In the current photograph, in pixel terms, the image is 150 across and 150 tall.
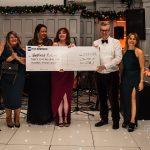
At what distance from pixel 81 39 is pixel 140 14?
2935 mm

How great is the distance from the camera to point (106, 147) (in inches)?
169

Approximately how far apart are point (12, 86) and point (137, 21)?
4601 mm

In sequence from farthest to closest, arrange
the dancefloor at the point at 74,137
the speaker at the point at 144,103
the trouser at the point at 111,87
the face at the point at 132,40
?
1. the speaker at the point at 144,103
2. the trouser at the point at 111,87
3. the face at the point at 132,40
4. the dancefloor at the point at 74,137

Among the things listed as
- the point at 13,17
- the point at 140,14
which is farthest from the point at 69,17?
the point at 140,14

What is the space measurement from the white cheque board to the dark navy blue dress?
0.19 m

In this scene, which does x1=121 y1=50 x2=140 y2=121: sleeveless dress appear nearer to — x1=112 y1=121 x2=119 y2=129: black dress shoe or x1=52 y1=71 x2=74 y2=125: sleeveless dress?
x1=112 y1=121 x2=119 y2=129: black dress shoe

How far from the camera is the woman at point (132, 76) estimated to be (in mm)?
5047

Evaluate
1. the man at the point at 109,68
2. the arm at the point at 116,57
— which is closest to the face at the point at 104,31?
the man at the point at 109,68

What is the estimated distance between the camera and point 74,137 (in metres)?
4.74

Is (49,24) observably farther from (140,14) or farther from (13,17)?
(140,14)

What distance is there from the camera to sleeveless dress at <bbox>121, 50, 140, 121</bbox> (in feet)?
16.6

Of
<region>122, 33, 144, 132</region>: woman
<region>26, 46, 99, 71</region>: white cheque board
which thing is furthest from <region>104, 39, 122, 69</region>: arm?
<region>26, 46, 99, 71</region>: white cheque board

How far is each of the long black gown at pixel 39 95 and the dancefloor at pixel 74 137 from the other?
0.16 meters

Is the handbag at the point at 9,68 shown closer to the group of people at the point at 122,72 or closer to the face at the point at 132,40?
the group of people at the point at 122,72
